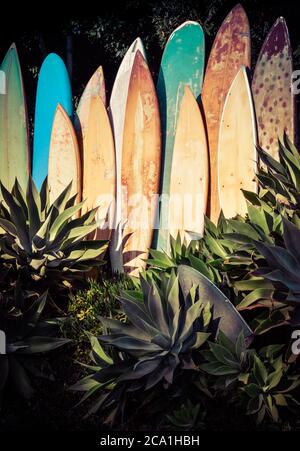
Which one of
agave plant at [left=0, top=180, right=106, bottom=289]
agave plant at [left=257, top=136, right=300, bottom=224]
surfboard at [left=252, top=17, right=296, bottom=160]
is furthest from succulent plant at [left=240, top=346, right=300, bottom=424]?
surfboard at [left=252, top=17, right=296, bottom=160]

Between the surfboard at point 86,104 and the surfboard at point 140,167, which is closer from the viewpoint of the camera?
the surfboard at point 140,167

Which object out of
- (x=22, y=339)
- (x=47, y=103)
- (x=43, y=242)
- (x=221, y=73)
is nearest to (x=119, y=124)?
(x=47, y=103)

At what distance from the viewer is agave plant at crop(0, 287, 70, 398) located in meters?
3.29

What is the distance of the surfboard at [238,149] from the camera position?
418 centimetres

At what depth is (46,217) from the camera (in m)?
3.98

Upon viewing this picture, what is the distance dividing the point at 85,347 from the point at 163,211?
1234mm

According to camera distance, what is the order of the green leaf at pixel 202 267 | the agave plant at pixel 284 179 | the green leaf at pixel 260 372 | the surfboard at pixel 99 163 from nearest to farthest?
the green leaf at pixel 260 372
the green leaf at pixel 202 267
the agave plant at pixel 284 179
the surfboard at pixel 99 163

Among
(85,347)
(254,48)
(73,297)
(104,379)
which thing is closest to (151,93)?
(73,297)

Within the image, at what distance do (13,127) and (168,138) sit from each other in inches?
48.4

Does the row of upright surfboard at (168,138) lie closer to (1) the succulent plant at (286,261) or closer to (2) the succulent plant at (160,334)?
(2) the succulent plant at (160,334)

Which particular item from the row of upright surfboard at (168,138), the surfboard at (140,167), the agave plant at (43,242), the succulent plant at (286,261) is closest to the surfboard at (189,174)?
the row of upright surfboard at (168,138)

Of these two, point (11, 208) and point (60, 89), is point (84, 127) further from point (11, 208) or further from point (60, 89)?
point (11, 208)

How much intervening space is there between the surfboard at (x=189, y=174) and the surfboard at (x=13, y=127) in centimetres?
121

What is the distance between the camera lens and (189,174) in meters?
4.32
